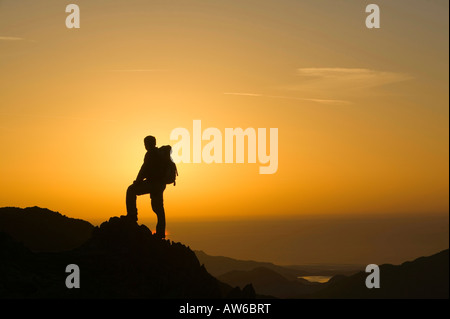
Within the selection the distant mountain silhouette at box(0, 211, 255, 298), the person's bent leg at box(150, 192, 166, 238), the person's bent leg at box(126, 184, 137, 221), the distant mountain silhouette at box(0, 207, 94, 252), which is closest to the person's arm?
the person's bent leg at box(126, 184, 137, 221)

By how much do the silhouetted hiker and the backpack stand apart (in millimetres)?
55

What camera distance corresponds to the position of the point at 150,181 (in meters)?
24.7

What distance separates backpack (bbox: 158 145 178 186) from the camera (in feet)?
80.9

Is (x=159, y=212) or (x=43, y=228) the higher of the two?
(x=43, y=228)

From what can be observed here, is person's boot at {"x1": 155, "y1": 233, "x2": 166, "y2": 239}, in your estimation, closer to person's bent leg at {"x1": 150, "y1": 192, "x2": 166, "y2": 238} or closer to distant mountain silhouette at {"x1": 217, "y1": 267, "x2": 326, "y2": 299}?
person's bent leg at {"x1": 150, "y1": 192, "x2": 166, "y2": 238}

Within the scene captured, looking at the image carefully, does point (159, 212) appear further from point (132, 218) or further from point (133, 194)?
point (133, 194)

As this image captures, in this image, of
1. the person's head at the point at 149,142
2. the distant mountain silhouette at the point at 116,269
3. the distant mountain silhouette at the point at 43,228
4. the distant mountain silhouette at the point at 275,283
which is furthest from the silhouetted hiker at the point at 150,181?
the distant mountain silhouette at the point at 275,283

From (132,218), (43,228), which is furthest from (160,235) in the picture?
(43,228)

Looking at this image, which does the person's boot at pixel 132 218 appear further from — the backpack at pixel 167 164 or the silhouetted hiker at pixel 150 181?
the backpack at pixel 167 164

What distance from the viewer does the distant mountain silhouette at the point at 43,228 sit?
34562 mm

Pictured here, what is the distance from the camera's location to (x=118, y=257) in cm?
2344

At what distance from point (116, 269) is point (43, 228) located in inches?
622
